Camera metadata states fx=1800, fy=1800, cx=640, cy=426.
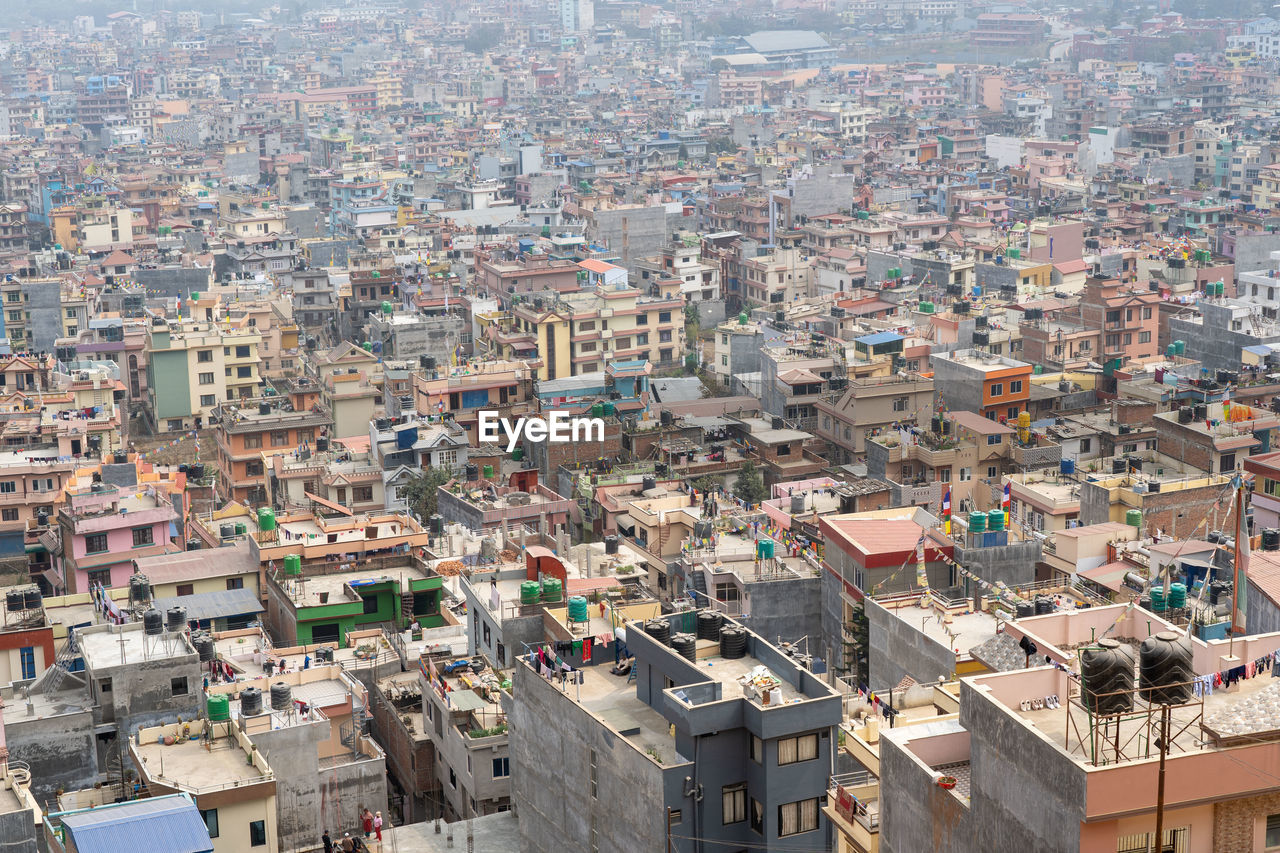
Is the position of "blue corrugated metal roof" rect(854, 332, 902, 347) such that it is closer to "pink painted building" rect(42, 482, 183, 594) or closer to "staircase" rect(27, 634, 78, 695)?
"pink painted building" rect(42, 482, 183, 594)

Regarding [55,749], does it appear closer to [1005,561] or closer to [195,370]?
[1005,561]

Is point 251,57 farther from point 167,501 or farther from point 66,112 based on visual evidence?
point 167,501

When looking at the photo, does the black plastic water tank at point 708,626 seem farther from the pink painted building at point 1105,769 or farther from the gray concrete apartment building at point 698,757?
the pink painted building at point 1105,769

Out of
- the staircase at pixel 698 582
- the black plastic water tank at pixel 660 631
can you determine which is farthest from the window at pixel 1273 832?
the staircase at pixel 698 582

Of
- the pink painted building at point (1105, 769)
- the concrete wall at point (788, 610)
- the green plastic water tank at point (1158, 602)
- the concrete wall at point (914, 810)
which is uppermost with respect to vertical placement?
the pink painted building at point (1105, 769)

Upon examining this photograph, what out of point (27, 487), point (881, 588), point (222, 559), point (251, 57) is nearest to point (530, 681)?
point (881, 588)

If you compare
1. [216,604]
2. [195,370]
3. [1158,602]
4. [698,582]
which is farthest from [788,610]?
[195,370]
